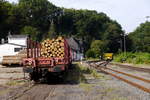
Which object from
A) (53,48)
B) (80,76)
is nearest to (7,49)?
(80,76)

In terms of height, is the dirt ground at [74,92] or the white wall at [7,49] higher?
the white wall at [7,49]

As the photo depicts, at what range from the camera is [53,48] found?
18.7 m

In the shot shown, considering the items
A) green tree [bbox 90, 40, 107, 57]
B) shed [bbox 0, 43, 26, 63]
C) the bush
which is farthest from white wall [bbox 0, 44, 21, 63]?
green tree [bbox 90, 40, 107, 57]

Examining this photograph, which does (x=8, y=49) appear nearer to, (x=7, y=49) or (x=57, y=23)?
(x=7, y=49)

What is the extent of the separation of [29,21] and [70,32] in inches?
1187

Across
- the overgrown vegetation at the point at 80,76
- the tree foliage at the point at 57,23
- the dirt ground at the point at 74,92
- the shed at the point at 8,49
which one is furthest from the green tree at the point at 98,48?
the dirt ground at the point at 74,92

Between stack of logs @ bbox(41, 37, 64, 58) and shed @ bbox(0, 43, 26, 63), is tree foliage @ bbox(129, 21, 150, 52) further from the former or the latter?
stack of logs @ bbox(41, 37, 64, 58)

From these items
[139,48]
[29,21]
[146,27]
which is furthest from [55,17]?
[146,27]

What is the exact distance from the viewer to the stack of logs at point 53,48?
18625 mm

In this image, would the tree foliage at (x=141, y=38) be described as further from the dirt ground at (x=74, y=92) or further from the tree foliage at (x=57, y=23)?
the dirt ground at (x=74, y=92)

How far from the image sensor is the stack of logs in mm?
18625

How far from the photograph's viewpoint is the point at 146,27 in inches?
6909

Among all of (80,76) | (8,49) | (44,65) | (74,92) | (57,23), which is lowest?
(74,92)

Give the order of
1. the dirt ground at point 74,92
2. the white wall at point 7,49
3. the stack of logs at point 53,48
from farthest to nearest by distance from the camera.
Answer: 1. the white wall at point 7,49
2. the stack of logs at point 53,48
3. the dirt ground at point 74,92
